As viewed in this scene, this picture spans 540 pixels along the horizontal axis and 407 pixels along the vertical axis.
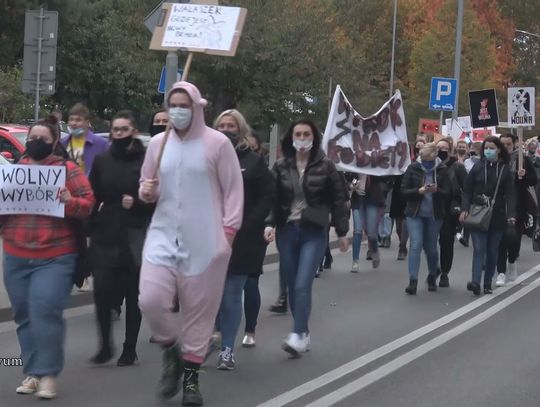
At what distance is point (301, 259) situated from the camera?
28.9 feet

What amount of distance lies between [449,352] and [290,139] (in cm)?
211

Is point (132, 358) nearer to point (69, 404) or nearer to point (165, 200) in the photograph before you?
point (69, 404)

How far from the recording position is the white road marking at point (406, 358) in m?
7.46

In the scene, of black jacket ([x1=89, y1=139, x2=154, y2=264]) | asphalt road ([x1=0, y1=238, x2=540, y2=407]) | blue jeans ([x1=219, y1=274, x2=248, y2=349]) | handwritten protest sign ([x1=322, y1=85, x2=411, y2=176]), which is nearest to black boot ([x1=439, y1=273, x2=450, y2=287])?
asphalt road ([x1=0, y1=238, x2=540, y2=407])

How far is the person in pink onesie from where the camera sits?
677 cm

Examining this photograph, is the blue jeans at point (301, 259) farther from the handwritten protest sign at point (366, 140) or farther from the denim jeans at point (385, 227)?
the denim jeans at point (385, 227)

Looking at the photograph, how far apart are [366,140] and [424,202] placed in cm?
134

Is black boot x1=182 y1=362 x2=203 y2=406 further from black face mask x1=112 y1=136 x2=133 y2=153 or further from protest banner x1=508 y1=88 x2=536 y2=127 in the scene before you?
protest banner x1=508 y1=88 x2=536 y2=127

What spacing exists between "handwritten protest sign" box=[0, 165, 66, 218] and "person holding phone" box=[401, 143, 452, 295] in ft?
20.3

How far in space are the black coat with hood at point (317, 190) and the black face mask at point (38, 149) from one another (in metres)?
2.06

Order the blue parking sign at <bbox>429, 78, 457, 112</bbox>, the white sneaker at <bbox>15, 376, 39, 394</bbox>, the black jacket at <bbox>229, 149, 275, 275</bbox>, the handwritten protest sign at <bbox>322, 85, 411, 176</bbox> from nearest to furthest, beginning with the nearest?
the white sneaker at <bbox>15, 376, 39, 394</bbox>
the black jacket at <bbox>229, 149, 275, 275</bbox>
the handwritten protest sign at <bbox>322, 85, 411, 176</bbox>
the blue parking sign at <bbox>429, 78, 457, 112</bbox>

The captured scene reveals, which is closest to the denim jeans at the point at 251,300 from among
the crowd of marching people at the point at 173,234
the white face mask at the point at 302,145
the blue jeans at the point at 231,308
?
the crowd of marching people at the point at 173,234

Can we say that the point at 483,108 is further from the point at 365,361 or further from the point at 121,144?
the point at 121,144

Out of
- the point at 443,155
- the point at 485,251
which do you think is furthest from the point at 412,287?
the point at 443,155
